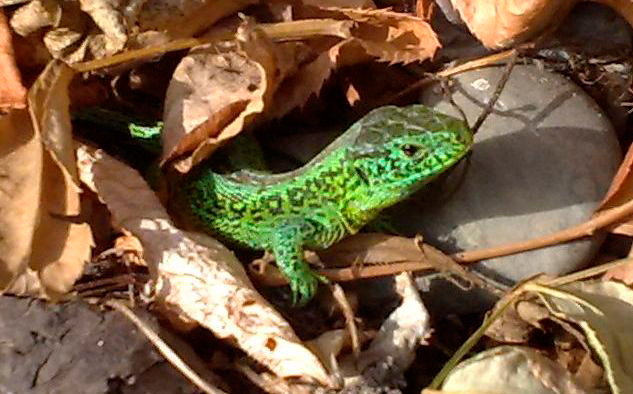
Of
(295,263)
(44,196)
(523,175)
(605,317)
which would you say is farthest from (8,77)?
(605,317)

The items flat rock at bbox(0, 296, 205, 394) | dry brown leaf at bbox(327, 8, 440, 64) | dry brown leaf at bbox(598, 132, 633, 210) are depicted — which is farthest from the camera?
dry brown leaf at bbox(327, 8, 440, 64)

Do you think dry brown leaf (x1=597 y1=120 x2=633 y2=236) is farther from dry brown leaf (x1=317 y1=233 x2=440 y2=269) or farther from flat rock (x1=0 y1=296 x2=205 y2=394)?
flat rock (x1=0 y1=296 x2=205 y2=394)

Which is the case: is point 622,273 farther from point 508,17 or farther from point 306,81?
point 306,81

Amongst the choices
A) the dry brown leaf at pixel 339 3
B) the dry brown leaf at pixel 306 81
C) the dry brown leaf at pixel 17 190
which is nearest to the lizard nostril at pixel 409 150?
the dry brown leaf at pixel 306 81

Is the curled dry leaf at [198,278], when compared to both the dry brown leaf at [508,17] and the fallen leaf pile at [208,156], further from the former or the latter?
the dry brown leaf at [508,17]

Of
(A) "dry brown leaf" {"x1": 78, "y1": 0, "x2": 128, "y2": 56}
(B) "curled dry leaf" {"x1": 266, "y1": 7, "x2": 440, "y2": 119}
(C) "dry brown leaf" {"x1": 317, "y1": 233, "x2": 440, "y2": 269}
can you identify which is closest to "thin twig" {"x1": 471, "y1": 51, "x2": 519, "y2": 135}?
(B) "curled dry leaf" {"x1": 266, "y1": 7, "x2": 440, "y2": 119}

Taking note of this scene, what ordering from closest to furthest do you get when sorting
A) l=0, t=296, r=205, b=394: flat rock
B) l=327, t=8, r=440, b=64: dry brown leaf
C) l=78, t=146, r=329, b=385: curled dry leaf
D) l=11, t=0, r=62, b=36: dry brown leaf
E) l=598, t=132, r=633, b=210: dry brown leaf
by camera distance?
1. l=0, t=296, r=205, b=394: flat rock
2. l=78, t=146, r=329, b=385: curled dry leaf
3. l=11, t=0, r=62, b=36: dry brown leaf
4. l=598, t=132, r=633, b=210: dry brown leaf
5. l=327, t=8, r=440, b=64: dry brown leaf
